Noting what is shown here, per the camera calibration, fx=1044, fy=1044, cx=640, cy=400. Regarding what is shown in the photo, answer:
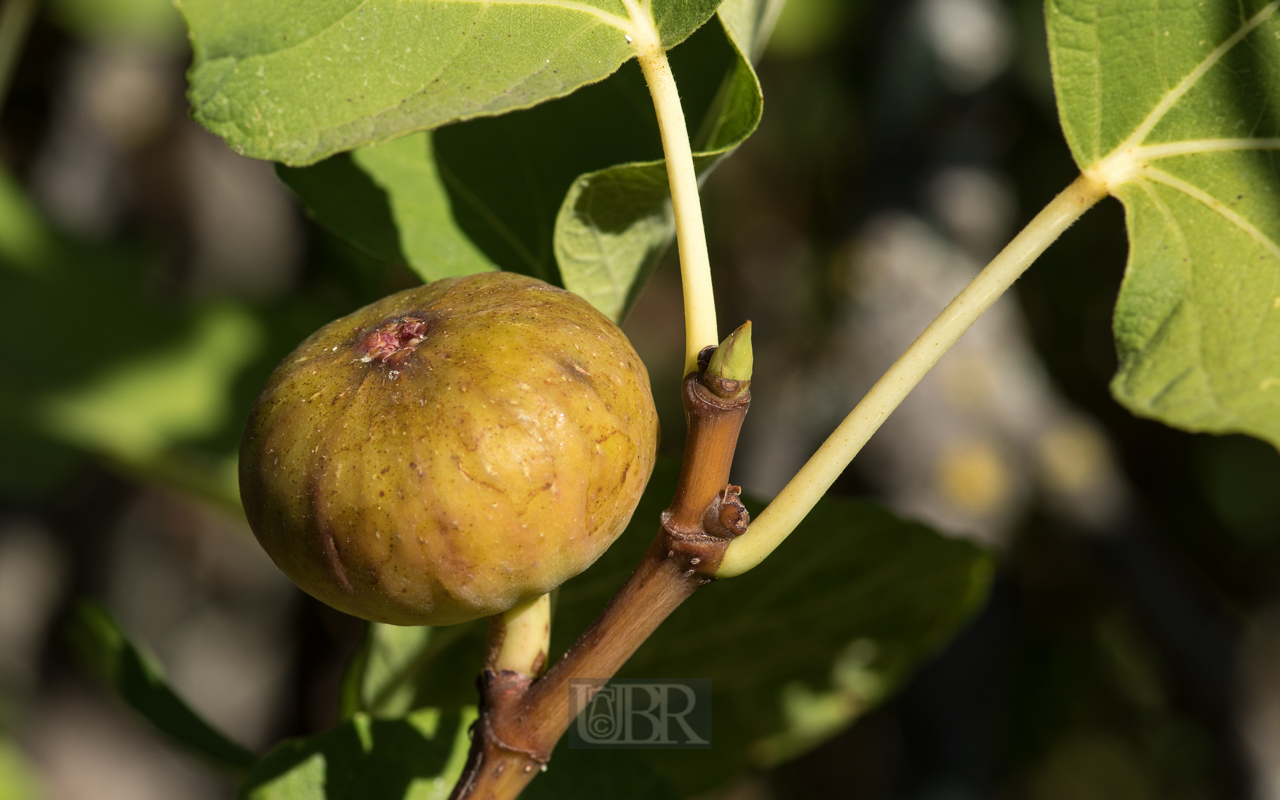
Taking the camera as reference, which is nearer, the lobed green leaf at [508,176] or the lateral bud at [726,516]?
the lateral bud at [726,516]

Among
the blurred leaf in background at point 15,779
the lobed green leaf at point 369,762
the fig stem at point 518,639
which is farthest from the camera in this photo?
the blurred leaf in background at point 15,779

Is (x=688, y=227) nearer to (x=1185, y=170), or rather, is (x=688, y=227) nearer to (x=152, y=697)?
(x=1185, y=170)

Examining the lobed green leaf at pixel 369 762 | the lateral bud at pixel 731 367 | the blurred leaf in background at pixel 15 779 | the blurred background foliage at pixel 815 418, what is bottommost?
the blurred leaf in background at pixel 15 779

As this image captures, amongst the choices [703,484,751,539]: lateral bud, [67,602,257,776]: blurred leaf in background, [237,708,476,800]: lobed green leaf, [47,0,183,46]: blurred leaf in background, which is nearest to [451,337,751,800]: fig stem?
[703,484,751,539]: lateral bud

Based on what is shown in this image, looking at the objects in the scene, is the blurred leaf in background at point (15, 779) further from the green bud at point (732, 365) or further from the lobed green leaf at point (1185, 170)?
the lobed green leaf at point (1185, 170)

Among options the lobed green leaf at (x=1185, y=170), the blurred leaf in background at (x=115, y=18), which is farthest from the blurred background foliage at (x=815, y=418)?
the lobed green leaf at (x=1185, y=170)

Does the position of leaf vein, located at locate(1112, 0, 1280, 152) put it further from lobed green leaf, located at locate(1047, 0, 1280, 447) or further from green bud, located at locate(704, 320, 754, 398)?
green bud, located at locate(704, 320, 754, 398)

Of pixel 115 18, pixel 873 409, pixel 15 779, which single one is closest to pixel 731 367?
pixel 873 409
